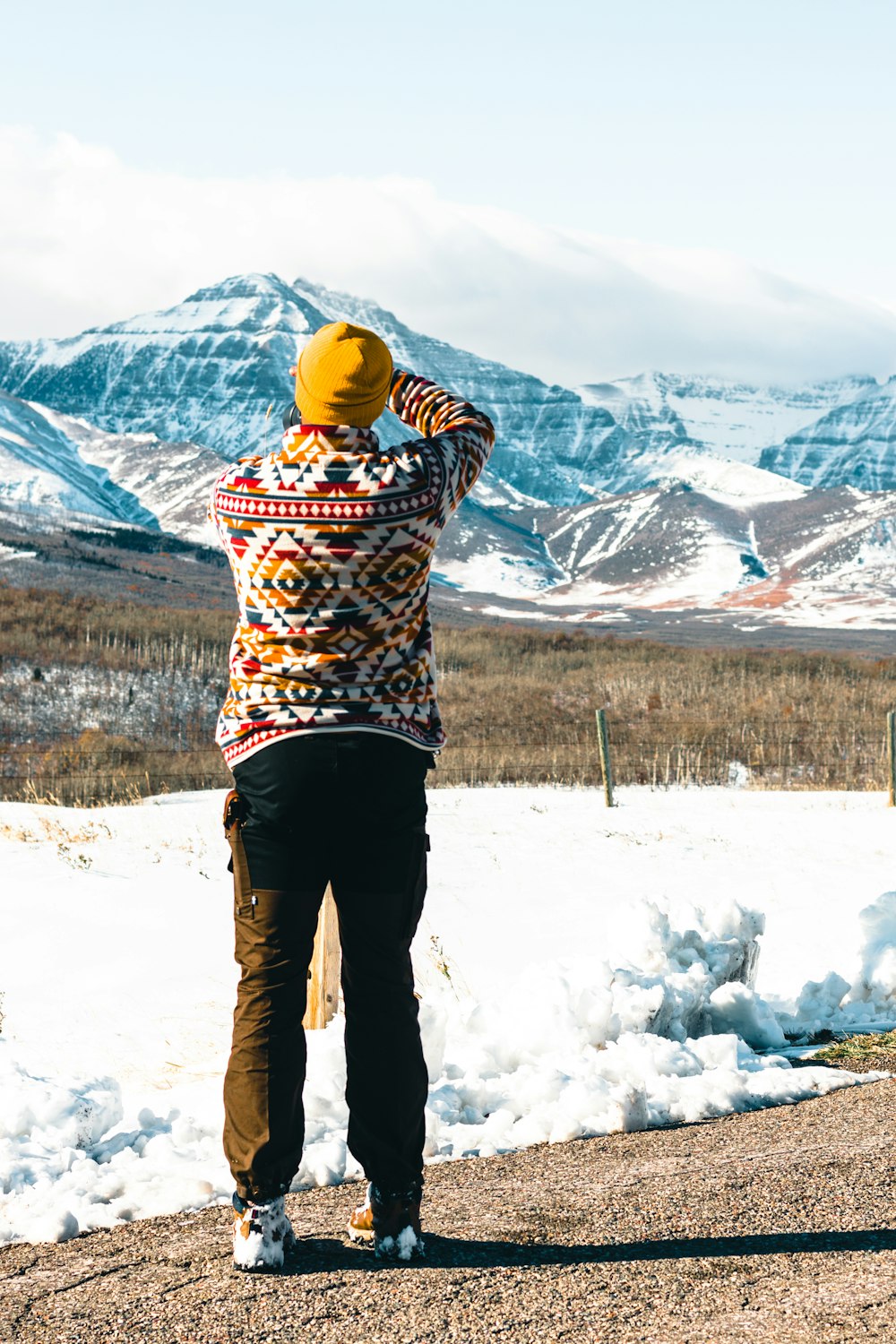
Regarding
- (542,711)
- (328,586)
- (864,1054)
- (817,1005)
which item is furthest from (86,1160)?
(542,711)

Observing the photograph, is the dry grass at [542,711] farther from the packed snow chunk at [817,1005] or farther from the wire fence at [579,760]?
the packed snow chunk at [817,1005]

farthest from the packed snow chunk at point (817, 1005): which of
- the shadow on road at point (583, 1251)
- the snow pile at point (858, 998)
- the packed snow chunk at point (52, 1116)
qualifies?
the packed snow chunk at point (52, 1116)

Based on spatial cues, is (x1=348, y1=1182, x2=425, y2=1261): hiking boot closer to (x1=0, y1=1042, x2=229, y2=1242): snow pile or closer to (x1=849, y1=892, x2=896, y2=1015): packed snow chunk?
(x1=0, y1=1042, x2=229, y2=1242): snow pile

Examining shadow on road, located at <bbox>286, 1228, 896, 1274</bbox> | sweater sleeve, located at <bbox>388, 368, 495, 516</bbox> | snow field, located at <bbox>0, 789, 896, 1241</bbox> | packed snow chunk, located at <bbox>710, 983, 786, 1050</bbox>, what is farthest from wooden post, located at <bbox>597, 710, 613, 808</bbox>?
shadow on road, located at <bbox>286, 1228, 896, 1274</bbox>

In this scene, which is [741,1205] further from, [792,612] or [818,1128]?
[792,612]

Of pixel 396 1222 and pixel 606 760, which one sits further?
pixel 606 760

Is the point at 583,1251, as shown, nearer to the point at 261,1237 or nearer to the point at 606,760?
the point at 261,1237

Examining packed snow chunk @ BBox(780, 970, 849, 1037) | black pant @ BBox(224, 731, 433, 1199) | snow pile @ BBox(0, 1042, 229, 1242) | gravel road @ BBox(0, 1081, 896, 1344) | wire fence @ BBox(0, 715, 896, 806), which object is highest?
black pant @ BBox(224, 731, 433, 1199)

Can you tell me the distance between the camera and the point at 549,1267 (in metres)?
3.02

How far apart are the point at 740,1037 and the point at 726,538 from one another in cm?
17081

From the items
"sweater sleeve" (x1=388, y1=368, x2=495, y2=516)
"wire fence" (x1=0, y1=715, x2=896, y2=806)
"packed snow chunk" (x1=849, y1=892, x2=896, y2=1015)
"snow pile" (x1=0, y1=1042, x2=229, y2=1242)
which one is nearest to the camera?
"sweater sleeve" (x1=388, y1=368, x2=495, y2=516)

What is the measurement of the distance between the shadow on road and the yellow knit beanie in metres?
1.93

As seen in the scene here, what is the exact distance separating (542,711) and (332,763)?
82.5 ft

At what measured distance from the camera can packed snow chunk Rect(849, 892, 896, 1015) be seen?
241 inches
